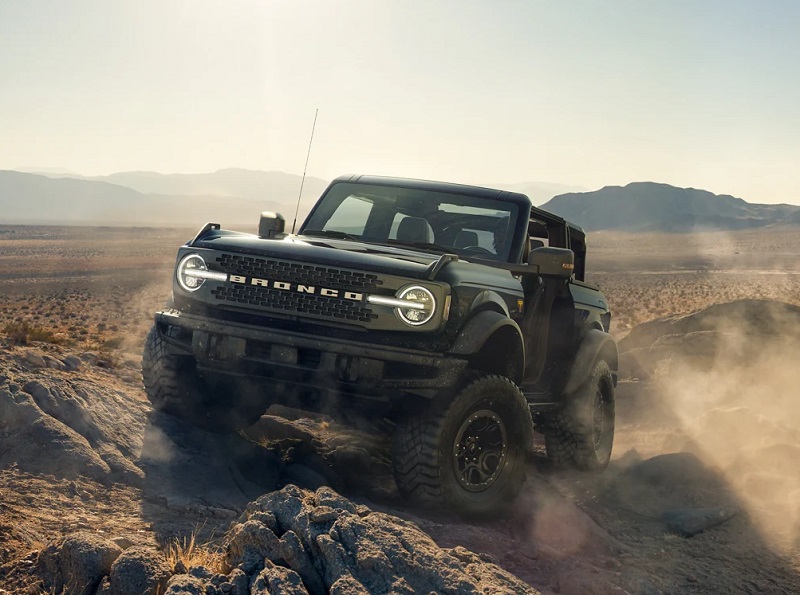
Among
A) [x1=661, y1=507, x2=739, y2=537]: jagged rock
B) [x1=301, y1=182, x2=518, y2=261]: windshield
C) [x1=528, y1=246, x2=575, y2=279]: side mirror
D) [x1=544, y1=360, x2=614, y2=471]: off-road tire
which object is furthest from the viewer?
[x1=544, y1=360, x2=614, y2=471]: off-road tire

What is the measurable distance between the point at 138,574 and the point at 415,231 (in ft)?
12.8

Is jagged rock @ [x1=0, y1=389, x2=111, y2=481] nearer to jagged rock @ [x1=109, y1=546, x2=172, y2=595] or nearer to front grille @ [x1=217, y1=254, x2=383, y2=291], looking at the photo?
front grille @ [x1=217, y1=254, x2=383, y2=291]

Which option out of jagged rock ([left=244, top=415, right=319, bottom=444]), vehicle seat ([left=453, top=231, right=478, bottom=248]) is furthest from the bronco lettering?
jagged rock ([left=244, top=415, right=319, bottom=444])

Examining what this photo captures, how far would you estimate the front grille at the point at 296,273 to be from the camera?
577cm

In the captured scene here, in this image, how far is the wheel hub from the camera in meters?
5.96

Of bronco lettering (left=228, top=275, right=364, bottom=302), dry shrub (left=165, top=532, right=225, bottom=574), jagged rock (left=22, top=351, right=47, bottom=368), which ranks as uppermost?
bronco lettering (left=228, top=275, right=364, bottom=302)

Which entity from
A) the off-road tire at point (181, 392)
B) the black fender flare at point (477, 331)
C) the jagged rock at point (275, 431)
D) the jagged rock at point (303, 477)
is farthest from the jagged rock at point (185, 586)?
the jagged rock at point (275, 431)

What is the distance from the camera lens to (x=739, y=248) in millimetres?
117250

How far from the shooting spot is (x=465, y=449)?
6.03m

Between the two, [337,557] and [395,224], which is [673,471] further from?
[337,557]

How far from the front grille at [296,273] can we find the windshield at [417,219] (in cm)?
139

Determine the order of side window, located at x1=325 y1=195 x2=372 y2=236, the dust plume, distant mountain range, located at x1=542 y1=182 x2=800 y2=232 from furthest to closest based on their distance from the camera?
distant mountain range, located at x1=542 y1=182 x2=800 y2=232, the dust plume, side window, located at x1=325 y1=195 x2=372 y2=236

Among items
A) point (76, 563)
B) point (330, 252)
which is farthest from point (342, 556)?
point (330, 252)

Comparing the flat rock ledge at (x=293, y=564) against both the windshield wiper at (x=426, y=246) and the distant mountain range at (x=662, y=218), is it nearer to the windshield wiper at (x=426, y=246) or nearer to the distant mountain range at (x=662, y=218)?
the windshield wiper at (x=426, y=246)
